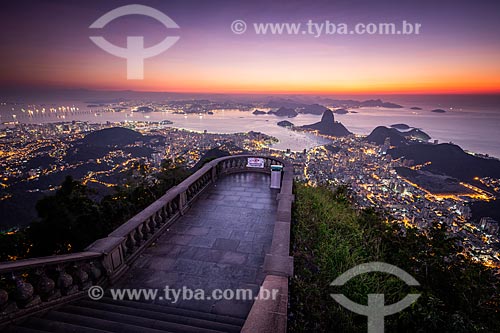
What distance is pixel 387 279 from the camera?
4.26 m

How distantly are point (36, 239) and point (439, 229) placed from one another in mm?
10308

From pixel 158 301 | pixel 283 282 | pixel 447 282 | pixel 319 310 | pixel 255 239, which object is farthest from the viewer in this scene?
pixel 255 239

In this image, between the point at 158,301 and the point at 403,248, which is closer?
the point at 158,301

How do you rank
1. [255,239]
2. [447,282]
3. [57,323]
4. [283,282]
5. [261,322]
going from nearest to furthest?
[261,322] < [57,323] < [283,282] < [447,282] < [255,239]

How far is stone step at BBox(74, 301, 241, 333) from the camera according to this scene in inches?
128

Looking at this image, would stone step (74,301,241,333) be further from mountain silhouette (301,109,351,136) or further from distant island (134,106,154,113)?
distant island (134,106,154,113)

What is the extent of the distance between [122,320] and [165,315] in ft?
1.91

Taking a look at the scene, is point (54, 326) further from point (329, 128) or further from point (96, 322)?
point (329, 128)

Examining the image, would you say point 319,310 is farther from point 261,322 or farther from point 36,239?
point 36,239

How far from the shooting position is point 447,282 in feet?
15.1

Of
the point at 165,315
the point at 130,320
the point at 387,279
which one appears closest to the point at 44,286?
the point at 130,320

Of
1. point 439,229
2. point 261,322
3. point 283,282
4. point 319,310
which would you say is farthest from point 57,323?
point 439,229

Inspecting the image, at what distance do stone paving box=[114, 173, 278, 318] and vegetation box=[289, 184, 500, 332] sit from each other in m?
0.99

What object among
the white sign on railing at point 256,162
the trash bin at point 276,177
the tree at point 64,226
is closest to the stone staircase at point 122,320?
the tree at point 64,226
